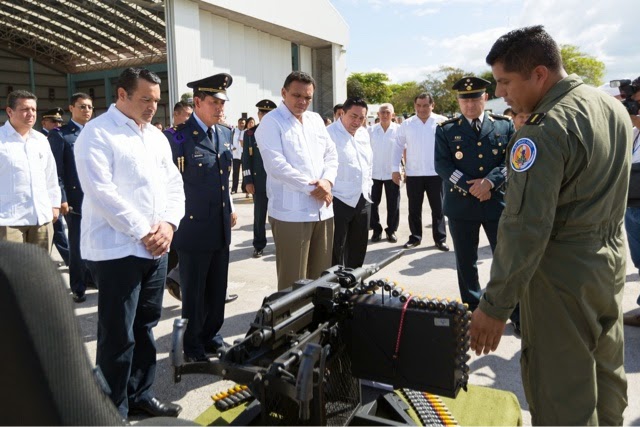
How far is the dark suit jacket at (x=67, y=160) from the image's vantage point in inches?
204

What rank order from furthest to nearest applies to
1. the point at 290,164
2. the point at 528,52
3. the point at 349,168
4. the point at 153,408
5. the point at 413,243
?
the point at 413,243 → the point at 349,168 → the point at 290,164 → the point at 153,408 → the point at 528,52

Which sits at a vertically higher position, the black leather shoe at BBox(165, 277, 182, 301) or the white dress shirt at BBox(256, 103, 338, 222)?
the white dress shirt at BBox(256, 103, 338, 222)

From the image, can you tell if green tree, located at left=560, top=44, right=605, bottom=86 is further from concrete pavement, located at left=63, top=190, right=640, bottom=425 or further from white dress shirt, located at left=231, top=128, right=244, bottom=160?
concrete pavement, located at left=63, top=190, right=640, bottom=425

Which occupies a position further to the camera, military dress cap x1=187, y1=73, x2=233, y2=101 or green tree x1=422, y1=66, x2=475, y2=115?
green tree x1=422, y1=66, x2=475, y2=115

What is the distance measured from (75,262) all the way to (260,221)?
8.39 feet

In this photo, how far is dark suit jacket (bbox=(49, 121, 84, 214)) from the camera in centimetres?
519

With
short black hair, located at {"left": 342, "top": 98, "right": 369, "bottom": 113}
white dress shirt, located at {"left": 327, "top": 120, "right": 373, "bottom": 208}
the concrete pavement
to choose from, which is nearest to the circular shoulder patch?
the concrete pavement

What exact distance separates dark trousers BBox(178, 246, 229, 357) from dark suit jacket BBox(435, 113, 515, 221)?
6.57 ft

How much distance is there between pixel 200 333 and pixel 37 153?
2.27 metres

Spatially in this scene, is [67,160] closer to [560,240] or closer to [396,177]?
[396,177]

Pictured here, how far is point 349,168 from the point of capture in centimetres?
508

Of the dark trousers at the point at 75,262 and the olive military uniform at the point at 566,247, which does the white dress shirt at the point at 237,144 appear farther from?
the olive military uniform at the point at 566,247

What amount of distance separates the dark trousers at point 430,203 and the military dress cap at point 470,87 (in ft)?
9.04

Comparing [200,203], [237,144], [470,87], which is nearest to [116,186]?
[200,203]
